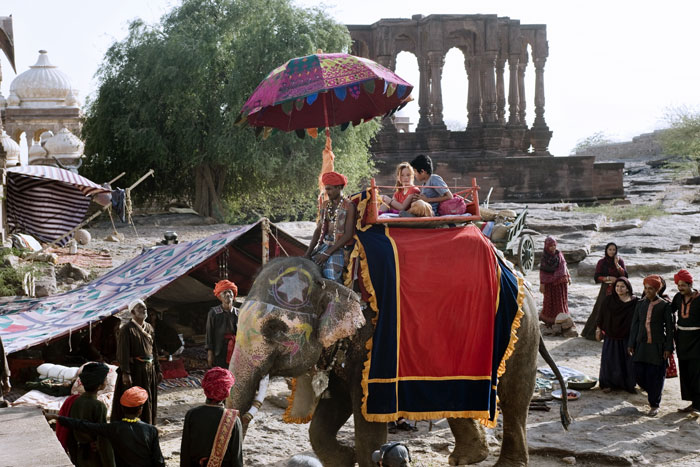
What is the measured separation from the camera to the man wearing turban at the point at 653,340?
870 cm

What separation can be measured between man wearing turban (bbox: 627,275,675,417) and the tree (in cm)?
1677

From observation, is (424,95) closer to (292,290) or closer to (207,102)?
(207,102)

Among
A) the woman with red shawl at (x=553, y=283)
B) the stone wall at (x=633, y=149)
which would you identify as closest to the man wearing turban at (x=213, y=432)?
the woman with red shawl at (x=553, y=283)

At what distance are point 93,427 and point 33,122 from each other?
40.5m

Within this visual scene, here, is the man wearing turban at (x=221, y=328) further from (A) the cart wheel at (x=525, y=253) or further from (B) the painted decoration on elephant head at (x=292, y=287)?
(A) the cart wheel at (x=525, y=253)

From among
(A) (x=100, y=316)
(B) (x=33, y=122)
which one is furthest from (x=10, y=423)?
(B) (x=33, y=122)

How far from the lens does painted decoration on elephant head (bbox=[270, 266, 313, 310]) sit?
602 cm

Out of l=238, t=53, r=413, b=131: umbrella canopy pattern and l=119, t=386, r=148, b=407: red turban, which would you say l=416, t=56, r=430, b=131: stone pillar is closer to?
l=238, t=53, r=413, b=131: umbrella canopy pattern

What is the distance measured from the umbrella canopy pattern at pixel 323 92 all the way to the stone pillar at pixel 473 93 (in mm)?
27097

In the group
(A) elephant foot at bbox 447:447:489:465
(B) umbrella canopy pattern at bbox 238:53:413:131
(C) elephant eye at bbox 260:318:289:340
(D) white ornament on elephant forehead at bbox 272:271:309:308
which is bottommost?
Answer: (A) elephant foot at bbox 447:447:489:465

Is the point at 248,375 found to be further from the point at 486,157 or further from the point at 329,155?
the point at 486,157

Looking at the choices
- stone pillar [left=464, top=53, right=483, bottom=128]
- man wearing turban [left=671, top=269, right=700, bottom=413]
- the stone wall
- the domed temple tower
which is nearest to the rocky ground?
man wearing turban [left=671, top=269, right=700, bottom=413]

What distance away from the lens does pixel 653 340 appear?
873 centimetres

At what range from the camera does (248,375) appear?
5789 millimetres
